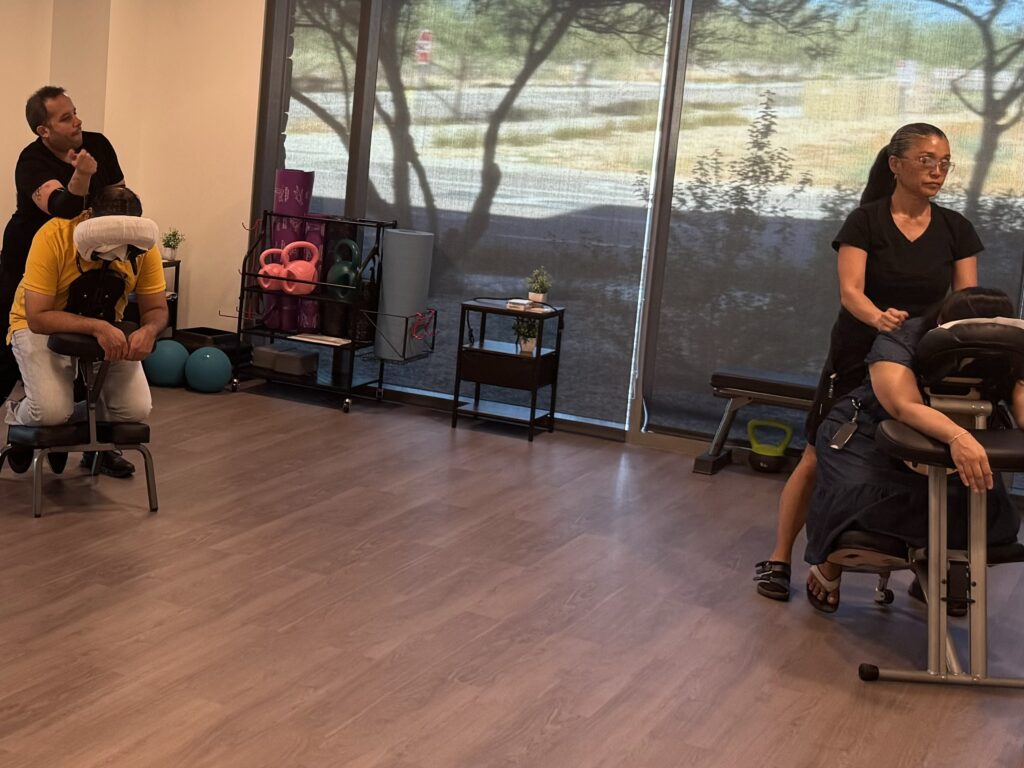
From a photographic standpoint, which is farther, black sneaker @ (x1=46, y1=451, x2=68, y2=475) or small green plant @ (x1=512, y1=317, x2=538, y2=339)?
small green plant @ (x1=512, y1=317, x2=538, y2=339)

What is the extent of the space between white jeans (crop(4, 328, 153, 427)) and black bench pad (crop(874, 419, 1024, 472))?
2192 mm

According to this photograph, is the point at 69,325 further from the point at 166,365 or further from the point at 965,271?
the point at 965,271

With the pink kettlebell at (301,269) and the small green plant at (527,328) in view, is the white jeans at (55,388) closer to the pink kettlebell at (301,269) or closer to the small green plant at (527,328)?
the pink kettlebell at (301,269)

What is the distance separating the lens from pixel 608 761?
2455 mm

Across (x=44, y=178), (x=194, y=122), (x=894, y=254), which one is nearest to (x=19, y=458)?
(x=44, y=178)

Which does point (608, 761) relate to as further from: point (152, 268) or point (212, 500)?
point (152, 268)

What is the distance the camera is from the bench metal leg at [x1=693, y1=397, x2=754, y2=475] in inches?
190

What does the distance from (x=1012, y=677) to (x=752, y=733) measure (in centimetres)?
79

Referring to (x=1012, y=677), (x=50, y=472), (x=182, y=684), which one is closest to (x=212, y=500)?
(x=50, y=472)

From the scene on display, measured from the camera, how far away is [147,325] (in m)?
3.73

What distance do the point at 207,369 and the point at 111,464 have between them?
1335 mm

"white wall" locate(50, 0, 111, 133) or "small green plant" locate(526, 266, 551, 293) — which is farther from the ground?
"white wall" locate(50, 0, 111, 133)

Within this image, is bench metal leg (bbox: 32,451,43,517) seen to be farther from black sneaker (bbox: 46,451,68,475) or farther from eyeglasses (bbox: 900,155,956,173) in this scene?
eyeglasses (bbox: 900,155,956,173)

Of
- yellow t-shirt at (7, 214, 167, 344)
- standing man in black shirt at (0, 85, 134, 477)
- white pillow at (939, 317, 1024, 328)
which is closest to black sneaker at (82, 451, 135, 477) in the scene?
standing man in black shirt at (0, 85, 134, 477)
